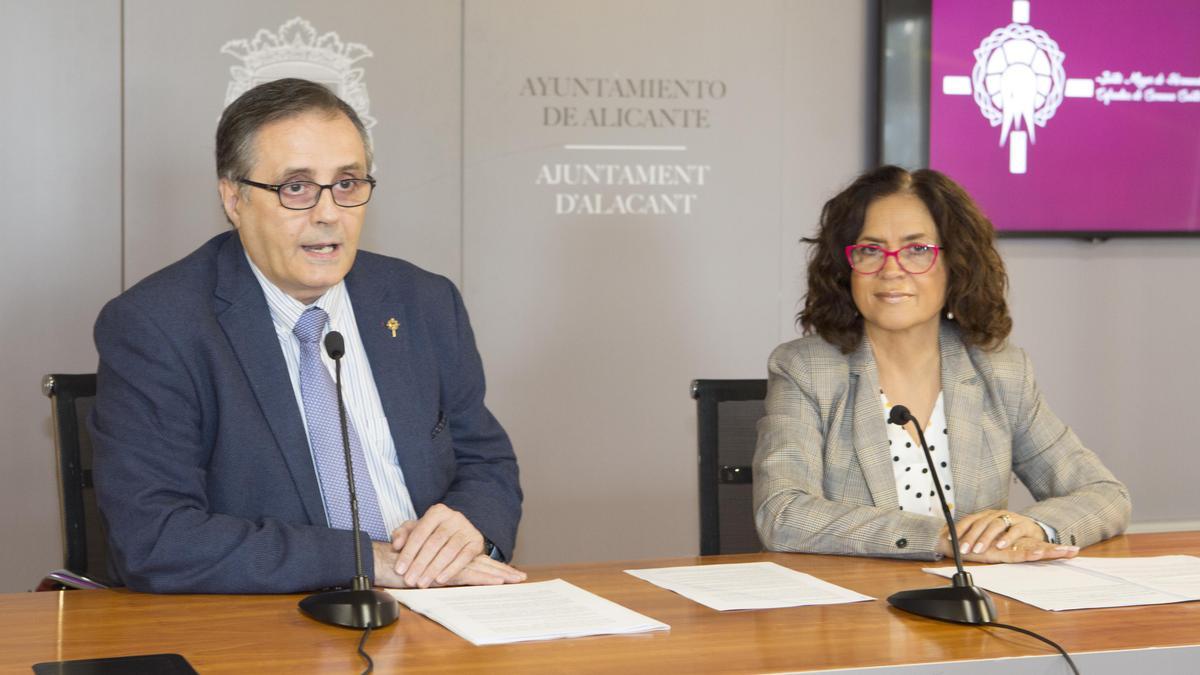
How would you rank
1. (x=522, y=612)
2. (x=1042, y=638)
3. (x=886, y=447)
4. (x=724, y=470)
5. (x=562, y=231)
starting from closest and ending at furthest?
1. (x=1042, y=638)
2. (x=522, y=612)
3. (x=886, y=447)
4. (x=724, y=470)
5. (x=562, y=231)

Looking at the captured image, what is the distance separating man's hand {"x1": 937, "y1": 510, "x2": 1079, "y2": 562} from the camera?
2.24 m

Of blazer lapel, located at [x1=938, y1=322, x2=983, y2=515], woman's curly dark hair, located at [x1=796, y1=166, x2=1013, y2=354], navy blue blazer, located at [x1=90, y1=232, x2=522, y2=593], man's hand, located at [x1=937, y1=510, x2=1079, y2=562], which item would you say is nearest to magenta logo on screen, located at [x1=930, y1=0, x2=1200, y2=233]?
woman's curly dark hair, located at [x1=796, y1=166, x2=1013, y2=354]

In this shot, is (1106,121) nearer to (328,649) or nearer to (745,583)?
(745,583)

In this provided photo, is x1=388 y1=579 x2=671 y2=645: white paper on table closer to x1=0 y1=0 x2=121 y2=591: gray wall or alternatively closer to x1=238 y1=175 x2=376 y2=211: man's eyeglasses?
x1=238 y1=175 x2=376 y2=211: man's eyeglasses

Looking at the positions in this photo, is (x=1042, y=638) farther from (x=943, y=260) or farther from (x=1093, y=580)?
(x=943, y=260)

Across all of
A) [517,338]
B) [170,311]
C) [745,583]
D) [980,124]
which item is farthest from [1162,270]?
[170,311]

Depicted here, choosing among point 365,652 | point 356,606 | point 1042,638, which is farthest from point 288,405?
point 1042,638

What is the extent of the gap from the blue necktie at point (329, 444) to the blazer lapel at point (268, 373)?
26 mm

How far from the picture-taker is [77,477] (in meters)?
2.37

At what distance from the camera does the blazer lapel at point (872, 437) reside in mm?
2553

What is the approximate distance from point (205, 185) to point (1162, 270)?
3.19 metres

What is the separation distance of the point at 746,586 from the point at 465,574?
Result: 42 cm

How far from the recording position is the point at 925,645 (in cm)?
164

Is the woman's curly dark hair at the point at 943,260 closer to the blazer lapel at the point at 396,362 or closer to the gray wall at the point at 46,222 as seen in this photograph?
the blazer lapel at the point at 396,362
